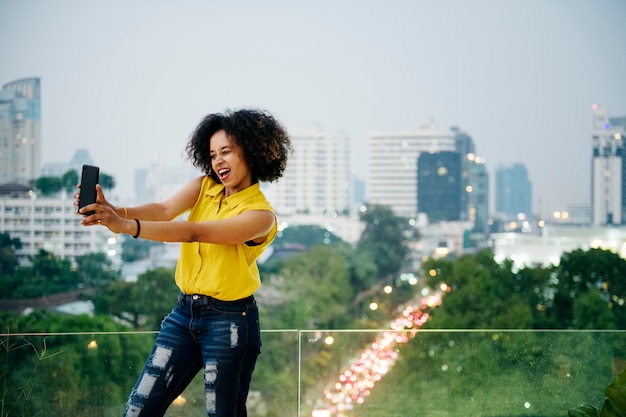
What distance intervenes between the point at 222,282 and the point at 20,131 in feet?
59.9

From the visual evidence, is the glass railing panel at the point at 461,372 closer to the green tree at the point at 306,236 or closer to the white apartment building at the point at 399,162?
the green tree at the point at 306,236

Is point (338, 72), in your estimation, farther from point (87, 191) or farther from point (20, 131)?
point (87, 191)

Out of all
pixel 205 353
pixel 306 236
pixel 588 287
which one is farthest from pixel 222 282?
pixel 306 236

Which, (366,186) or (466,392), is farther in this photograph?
(366,186)

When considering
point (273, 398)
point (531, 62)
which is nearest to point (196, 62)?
point (531, 62)

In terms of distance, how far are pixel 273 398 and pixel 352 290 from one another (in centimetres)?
1833

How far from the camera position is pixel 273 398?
9.51 ft

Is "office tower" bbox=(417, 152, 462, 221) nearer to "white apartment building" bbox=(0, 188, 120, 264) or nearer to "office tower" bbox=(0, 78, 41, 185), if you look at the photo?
"white apartment building" bbox=(0, 188, 120, 264)

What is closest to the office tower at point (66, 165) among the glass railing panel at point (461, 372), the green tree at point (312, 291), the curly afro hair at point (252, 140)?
the green tree at point (312, 291)

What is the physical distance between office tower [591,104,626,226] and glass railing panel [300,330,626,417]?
18.3 meters

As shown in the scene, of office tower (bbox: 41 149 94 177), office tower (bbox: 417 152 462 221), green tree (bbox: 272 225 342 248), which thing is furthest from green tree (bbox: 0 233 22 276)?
office tower (bbox: 417 152 462 221)

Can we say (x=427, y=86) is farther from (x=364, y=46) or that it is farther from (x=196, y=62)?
(x=196, y=62)

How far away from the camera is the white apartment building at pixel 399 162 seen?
72.5 ft

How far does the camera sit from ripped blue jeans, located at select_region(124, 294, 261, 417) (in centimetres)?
185
